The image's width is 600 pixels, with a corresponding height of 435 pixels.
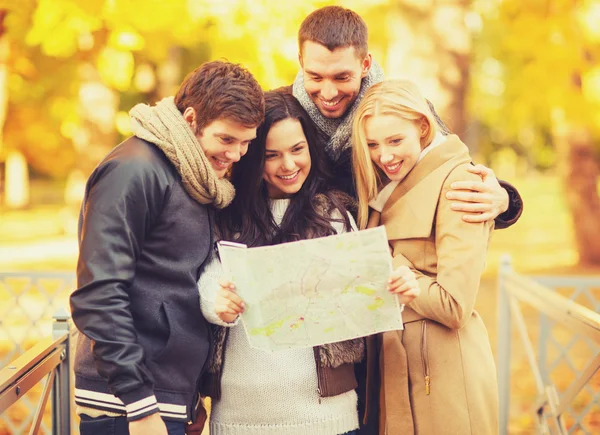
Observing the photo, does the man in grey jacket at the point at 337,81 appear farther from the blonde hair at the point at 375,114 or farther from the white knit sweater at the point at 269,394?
the white knit sweater at the point at 269,394

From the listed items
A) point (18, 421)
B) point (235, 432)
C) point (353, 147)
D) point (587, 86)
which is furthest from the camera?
point (587, 86)

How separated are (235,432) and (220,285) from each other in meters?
0.60

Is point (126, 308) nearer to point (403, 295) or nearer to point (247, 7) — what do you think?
point (403, 295)

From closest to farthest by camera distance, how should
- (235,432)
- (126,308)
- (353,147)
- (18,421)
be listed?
(126,308) → (235,432) → (353,147) → (18,421)

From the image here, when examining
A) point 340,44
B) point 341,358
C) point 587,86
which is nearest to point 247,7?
point 340,44

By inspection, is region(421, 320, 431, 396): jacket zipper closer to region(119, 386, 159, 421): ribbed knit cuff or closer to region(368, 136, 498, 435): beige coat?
region(368, 136, 498, 435): beige coat

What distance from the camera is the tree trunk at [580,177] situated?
12.4 m

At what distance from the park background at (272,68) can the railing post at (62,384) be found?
1109mm

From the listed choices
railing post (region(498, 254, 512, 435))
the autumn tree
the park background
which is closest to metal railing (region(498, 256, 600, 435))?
railing post (region(498, 254, 512, 435))

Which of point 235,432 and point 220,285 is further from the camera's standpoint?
point 235,432

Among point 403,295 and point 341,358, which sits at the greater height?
point 403,295

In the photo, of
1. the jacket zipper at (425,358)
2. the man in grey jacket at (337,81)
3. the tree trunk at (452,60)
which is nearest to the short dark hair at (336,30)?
the man in grey jacket at (337,81)

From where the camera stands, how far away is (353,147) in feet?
9.23

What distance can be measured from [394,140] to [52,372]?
1.70 m
